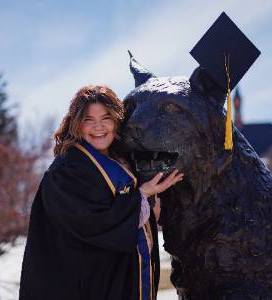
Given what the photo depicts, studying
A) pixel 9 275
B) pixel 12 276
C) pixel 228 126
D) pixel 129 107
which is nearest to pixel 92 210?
pixel 129 107

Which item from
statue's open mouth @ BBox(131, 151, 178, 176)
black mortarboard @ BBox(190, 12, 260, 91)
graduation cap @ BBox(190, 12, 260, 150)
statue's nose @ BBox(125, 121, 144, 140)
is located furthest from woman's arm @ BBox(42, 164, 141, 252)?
black mortarboard @ BBox(190, 12, 260, 91)

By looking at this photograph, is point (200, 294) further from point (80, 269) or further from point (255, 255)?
point (80, 269)

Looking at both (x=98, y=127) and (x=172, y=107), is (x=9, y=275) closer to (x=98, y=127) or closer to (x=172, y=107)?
(x=98, y=127)

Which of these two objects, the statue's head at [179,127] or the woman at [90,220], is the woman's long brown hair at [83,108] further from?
the statue's head at [179,127]

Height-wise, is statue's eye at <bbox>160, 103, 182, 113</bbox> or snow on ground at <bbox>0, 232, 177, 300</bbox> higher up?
statue's eye at <bbox>160, 103, 182, 113</bbox>

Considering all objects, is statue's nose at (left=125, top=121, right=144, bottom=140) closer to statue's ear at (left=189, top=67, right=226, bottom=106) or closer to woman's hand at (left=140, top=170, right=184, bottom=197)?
woman's hand at (left=140, top=170, right=184, bottom=197)

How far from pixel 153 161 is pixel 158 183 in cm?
12

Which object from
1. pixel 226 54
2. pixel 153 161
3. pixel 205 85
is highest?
pixel 226 54

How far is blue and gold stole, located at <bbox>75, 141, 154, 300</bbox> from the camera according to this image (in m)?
2.86

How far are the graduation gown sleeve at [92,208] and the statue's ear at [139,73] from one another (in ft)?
1.80

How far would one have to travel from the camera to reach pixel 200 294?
9.28 ft

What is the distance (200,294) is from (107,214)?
65cm

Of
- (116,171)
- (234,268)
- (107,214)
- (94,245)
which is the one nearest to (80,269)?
(94,245)

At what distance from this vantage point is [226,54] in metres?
2.75
